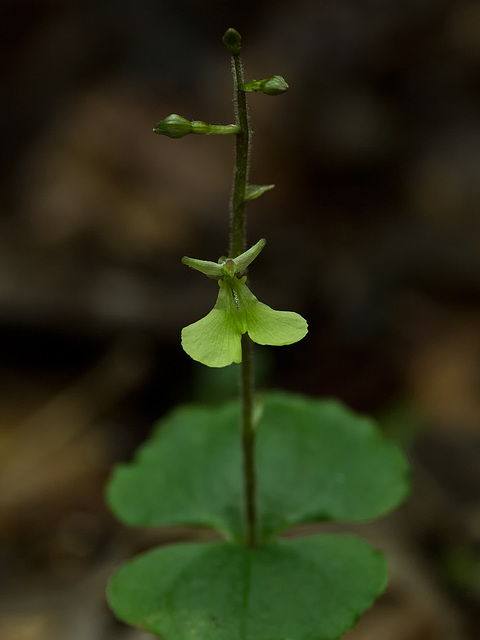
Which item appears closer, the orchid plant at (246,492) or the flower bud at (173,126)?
the flower bud at (173,126)

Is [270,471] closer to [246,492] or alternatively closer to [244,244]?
[246,492]

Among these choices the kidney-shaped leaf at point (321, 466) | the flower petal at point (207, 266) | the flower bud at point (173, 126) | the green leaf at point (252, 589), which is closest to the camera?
the flower bud at point (173, 126)

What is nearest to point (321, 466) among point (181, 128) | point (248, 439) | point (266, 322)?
point (248, 439)

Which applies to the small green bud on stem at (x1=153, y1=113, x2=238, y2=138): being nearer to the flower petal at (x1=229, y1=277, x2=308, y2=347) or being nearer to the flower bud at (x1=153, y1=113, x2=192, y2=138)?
the flower bud at (x1=153, y1=113, x2=192, y2=138)

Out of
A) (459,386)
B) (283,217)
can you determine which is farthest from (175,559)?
(283,217)

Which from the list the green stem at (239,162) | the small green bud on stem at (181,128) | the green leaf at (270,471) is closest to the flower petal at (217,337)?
the green stem at (239,162)

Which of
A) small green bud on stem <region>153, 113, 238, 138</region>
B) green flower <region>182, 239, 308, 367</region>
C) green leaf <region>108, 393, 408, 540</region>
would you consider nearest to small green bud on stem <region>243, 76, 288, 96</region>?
small green bud on stem <region>153, 113, 238, 138</region>

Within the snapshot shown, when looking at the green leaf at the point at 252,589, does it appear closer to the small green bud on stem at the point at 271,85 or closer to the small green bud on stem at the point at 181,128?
the small green bud on stem at the point at 181,128
